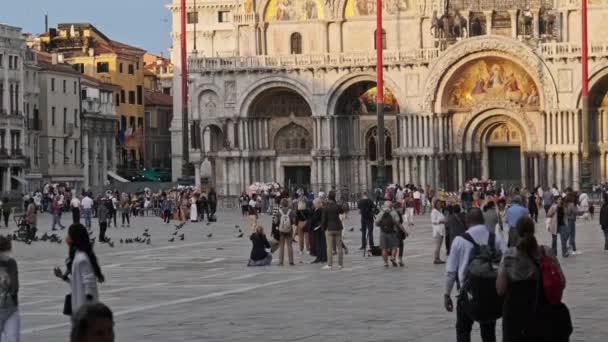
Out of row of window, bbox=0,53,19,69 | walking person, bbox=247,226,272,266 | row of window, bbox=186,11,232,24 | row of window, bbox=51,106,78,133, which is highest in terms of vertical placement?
row of window, bbox=186,11,232,24

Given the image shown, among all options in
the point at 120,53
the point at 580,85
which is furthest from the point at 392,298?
the point at 120,53

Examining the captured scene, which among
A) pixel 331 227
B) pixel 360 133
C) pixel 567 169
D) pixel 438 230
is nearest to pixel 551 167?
pixel 567 169

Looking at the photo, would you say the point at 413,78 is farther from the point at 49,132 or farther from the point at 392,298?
the point at 392,298

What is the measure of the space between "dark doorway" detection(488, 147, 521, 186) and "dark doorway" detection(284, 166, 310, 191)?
383 inches

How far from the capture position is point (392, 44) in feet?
286

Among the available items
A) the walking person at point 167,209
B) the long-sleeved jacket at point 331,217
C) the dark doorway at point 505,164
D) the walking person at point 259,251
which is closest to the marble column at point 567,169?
the dark doorway at point 505,164

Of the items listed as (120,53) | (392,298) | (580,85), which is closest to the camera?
(392,298)

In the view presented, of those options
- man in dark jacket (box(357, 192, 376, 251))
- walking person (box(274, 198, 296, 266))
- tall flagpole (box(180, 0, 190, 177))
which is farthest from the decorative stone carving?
walking person (box(274, 198, 296, 266))

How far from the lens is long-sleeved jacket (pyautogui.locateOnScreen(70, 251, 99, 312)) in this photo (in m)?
16.9

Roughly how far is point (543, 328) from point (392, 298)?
12650 mm

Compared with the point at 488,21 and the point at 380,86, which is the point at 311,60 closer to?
the point at 488,21

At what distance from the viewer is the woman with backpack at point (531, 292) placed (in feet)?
46.3

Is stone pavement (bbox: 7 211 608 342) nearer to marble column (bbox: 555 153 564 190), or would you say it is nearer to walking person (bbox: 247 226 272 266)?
walking person (bbox: 247 226 272 266)

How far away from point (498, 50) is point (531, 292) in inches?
2662
